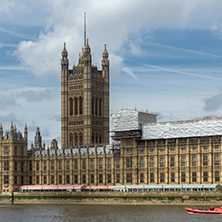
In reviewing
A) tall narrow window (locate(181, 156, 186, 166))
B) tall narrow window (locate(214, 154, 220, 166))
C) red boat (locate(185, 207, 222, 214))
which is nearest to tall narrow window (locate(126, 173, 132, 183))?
tall narrow window (locate(181, 156, 186, 166))

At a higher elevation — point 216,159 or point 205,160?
point 216,159

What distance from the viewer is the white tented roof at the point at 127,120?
639ft

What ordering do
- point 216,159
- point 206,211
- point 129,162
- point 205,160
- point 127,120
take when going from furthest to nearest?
point 129,162
point 127,120
point 205,160
point 216,159
point 206,211

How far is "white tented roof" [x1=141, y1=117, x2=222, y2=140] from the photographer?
181625 millimetres

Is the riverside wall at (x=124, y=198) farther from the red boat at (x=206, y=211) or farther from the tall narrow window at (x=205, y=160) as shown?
the tall narrow window at (x=205, y=160)

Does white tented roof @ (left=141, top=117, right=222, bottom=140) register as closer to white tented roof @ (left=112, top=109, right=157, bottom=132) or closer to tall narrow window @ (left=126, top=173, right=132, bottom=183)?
white tented roof @ (left=112, top=109, right=157, bottom=132)

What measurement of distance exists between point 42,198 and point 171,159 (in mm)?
41824

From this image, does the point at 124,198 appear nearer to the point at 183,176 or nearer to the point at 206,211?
the point at 183,176

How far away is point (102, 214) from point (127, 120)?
181ft

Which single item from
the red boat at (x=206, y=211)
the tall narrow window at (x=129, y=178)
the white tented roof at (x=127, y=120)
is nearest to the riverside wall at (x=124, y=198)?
the red boat at (x=206, y=211)

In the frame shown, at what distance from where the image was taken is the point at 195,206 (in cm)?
16075

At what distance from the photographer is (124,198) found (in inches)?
6909

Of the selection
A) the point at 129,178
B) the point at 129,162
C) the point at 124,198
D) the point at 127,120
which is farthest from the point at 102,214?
the point at 127,120

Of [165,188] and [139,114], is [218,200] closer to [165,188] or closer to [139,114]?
[165,188]
